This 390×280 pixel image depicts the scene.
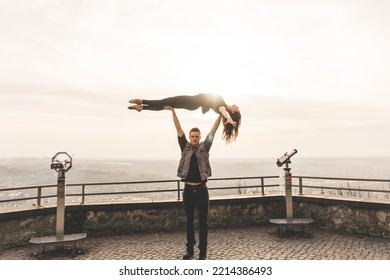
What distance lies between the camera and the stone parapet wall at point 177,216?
21.3ft

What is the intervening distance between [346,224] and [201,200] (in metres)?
4.70

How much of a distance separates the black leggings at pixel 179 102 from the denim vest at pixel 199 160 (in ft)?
2.31

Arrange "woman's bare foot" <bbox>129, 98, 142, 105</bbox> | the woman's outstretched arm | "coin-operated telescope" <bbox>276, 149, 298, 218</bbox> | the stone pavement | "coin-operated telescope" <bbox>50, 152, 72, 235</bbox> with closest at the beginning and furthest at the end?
1. the woman's outstretched arm
2. "woman's bare foot" <bbox>129, 98, 142, 105</bbox>
3. the stone pavement
4. "coin-operated telescope" <bbox>50, 152, 72, 235</bbox>
5. "coin-operated telescope" <bbox>276, 149, 298, 218</bbox>

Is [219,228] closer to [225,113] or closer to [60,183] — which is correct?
[60,183]

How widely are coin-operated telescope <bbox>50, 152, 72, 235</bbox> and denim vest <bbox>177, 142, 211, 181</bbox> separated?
289 cm

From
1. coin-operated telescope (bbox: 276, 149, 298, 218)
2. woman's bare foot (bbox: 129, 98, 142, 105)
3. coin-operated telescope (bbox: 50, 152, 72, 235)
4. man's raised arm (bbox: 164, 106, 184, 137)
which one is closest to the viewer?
woman's bare foot (bbox: 129, 98, 142, 105)

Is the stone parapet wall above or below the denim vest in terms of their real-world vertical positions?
below

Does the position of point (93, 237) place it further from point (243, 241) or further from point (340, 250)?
point (340, 250)

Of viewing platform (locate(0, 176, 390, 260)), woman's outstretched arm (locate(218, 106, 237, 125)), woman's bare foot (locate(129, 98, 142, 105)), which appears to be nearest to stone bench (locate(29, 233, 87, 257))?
viewing platform (locate(0, 176, 390, 260))

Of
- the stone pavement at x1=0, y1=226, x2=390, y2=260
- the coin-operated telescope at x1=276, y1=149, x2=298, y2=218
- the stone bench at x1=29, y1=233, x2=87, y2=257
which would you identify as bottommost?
the stone pavement at x1=0, y1=226, x2=390, y2=260

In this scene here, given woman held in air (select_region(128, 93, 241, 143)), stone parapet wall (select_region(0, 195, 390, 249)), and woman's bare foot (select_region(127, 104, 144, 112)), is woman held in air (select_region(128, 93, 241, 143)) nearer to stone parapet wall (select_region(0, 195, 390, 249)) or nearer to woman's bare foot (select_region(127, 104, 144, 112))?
woman's bare foot (select_region(127, 104, 144, 112))

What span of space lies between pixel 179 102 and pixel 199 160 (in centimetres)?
101

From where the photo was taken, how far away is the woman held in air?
171 inches
